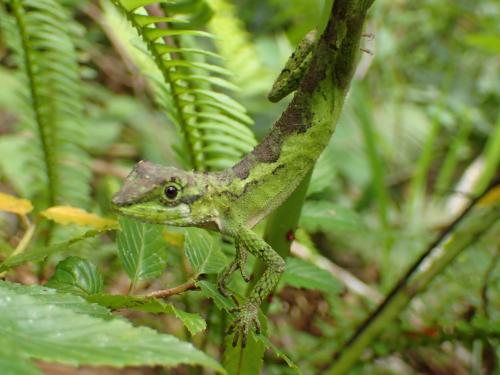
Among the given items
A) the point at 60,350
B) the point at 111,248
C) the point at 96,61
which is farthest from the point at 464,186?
the point at 60,350

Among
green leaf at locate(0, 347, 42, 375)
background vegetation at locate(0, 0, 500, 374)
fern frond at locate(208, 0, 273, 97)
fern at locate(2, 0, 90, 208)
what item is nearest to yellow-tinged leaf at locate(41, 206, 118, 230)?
background vegetation at locate(0, 0, 500, 374)

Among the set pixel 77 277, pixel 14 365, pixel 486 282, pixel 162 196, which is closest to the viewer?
pixel 14 365

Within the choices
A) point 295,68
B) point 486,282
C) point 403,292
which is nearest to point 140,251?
point 295,68

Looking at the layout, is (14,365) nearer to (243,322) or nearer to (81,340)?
(81,340)

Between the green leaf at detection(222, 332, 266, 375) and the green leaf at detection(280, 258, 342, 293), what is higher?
the green leaf at detection(280, 258, 342, 293)

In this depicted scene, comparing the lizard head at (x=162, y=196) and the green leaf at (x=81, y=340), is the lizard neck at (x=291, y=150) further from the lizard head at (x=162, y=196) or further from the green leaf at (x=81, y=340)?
the green leaf at (x=81, y=340)

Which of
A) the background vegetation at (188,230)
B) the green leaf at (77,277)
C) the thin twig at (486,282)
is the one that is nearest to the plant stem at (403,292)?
the background vegetation at (188,230)

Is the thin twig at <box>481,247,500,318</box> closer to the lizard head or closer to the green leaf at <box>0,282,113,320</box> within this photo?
the lizard head

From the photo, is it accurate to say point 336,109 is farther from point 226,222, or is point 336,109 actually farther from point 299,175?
point 226,222
